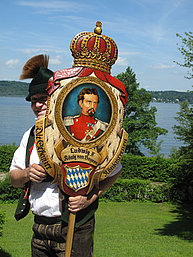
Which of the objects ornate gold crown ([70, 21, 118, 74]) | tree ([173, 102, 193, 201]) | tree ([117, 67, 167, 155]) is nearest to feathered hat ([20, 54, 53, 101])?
ornate gold crown ([70, 21, 118, 74])

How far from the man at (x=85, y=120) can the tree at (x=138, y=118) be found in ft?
67.9

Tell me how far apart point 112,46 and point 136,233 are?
28.0 feet

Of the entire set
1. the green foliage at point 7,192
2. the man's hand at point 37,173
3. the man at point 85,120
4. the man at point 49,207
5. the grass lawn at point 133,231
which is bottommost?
the grass lawn at point 133,231

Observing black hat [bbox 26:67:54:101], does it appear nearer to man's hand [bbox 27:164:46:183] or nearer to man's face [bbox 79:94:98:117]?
man's face [bbox 79:94:98:117]

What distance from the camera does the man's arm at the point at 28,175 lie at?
2658mm

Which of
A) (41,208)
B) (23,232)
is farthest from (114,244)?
(41,208)

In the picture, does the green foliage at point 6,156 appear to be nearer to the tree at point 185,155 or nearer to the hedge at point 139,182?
the hedge at point 139,182

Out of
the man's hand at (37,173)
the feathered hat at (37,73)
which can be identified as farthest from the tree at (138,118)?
the man's hand at (37,173)

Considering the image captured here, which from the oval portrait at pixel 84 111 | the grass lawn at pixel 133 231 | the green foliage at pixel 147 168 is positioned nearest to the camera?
the oval portrait at pixel 84 111

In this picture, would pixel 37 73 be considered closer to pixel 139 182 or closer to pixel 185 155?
pixel 185 155

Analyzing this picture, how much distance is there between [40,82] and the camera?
2963 mm

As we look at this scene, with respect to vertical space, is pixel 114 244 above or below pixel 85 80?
below

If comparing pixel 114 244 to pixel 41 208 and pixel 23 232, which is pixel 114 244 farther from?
pixel 41 208

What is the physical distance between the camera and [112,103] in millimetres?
2707
